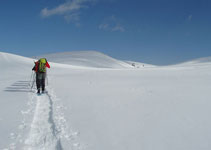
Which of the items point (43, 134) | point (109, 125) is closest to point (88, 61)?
point (109, 125)

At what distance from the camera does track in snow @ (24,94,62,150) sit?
11.6ft

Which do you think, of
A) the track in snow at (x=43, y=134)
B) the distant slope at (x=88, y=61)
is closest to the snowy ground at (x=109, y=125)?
the track in snow at (x=43, y=134)

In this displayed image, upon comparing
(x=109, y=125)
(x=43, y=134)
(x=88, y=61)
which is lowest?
(x=43, y=134)

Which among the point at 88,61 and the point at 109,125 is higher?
the point at 88,61

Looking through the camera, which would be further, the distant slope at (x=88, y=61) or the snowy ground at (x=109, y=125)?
the distant slope at (x=88, y=61)

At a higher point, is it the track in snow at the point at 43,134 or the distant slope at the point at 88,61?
the distant slope at the point at 88,61

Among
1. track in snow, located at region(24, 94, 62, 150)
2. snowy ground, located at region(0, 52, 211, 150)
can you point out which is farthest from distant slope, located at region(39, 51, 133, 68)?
track in snow, located at region(24, 94, 62, 150)

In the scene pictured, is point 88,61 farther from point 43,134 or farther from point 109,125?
point 43,134

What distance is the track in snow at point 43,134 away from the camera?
3.54 m

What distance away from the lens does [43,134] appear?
13.3ft

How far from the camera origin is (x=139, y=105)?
623cm

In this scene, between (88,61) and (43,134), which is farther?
(88,61)

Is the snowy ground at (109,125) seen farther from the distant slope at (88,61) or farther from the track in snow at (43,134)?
the distant slope at (88,61)

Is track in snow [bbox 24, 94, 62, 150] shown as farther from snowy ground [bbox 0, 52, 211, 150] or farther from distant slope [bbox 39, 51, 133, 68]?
distant slope [bbox 39, 51, 133, 68]
